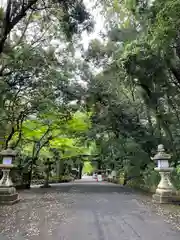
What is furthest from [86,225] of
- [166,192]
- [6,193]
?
[6,193]

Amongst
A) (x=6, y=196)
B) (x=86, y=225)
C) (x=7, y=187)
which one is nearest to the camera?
(x=86, y=225)

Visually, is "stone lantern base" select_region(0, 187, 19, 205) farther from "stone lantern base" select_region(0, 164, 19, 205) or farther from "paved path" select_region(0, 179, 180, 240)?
"paved path" select_region(0, 179, 180, 240)

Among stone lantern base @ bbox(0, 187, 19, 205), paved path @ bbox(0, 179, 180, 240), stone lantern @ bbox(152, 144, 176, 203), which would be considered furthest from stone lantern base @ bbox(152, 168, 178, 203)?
stone lantern base @ bbox(0, 187, 19, 205)

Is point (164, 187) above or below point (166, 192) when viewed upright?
above

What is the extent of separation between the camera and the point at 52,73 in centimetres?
904

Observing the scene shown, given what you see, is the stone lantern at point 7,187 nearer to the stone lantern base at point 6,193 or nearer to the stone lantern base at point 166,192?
the stone lantern base at point 6,193

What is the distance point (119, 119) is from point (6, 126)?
5955 millimetres

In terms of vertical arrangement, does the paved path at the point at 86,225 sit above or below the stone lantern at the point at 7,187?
below

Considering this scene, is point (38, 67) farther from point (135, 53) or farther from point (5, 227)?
point (5, 227)

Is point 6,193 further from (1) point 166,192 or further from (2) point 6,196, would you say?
(1) point 166,192

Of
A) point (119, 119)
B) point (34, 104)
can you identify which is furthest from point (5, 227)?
point (119, 119)

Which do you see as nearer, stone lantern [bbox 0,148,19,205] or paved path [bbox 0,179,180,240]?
paved path [bbox 0,179,180,240]

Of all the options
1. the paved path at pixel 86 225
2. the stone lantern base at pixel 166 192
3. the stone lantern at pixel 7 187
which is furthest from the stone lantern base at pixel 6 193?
the stone lantern base at pixel 166 192

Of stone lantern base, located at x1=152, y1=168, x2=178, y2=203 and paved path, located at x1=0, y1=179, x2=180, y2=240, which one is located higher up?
stone lantern base, located at x1=152, y1=168, x2=178, y2=203
